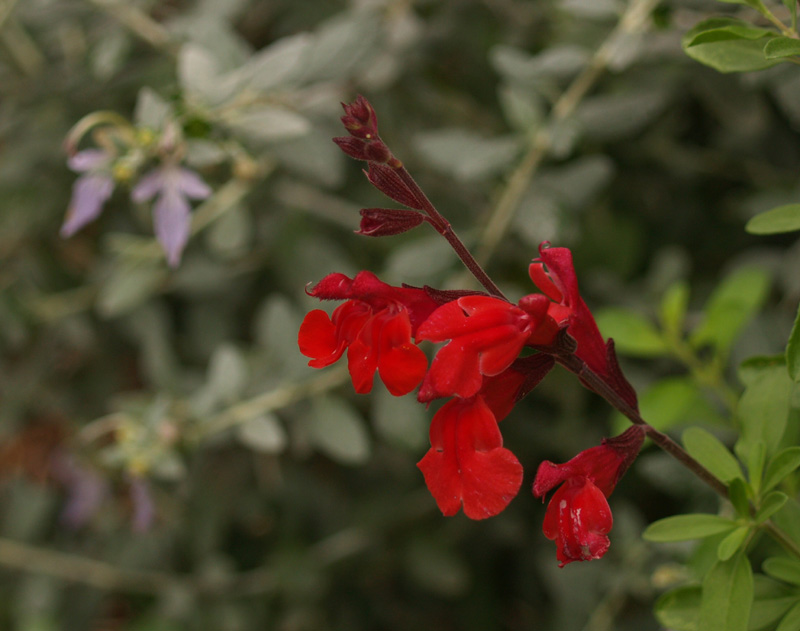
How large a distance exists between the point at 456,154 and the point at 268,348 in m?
0.41

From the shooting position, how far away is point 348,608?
1466 mm

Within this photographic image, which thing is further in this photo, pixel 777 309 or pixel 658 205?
pixel 658 205

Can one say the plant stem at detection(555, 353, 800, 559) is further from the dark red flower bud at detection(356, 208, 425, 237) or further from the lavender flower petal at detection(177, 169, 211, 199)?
the lavender flower petal at detection(177, 169, 211, 199)

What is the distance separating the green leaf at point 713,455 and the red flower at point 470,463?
0.20 m

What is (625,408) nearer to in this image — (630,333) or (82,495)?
(630,333)

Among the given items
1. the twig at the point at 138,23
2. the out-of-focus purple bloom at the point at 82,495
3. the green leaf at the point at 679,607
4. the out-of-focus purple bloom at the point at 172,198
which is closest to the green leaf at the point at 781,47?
the green leaf at the point at 679,607

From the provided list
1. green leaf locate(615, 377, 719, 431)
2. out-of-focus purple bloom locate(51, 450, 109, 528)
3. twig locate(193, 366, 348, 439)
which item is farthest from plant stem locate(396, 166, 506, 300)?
out-of-focus purple bloom locate(51, 450, 109, 528)

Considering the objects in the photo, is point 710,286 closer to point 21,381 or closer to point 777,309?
point 777,309

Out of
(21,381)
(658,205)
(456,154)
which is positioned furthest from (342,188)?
(21,381)

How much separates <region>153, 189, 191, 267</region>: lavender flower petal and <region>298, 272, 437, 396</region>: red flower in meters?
0.45

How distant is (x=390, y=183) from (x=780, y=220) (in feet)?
0.90

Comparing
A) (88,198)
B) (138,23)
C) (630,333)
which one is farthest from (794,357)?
(138,23)

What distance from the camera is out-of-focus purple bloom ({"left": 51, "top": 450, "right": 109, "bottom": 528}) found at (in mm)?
1480

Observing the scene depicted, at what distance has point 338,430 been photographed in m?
1.08
